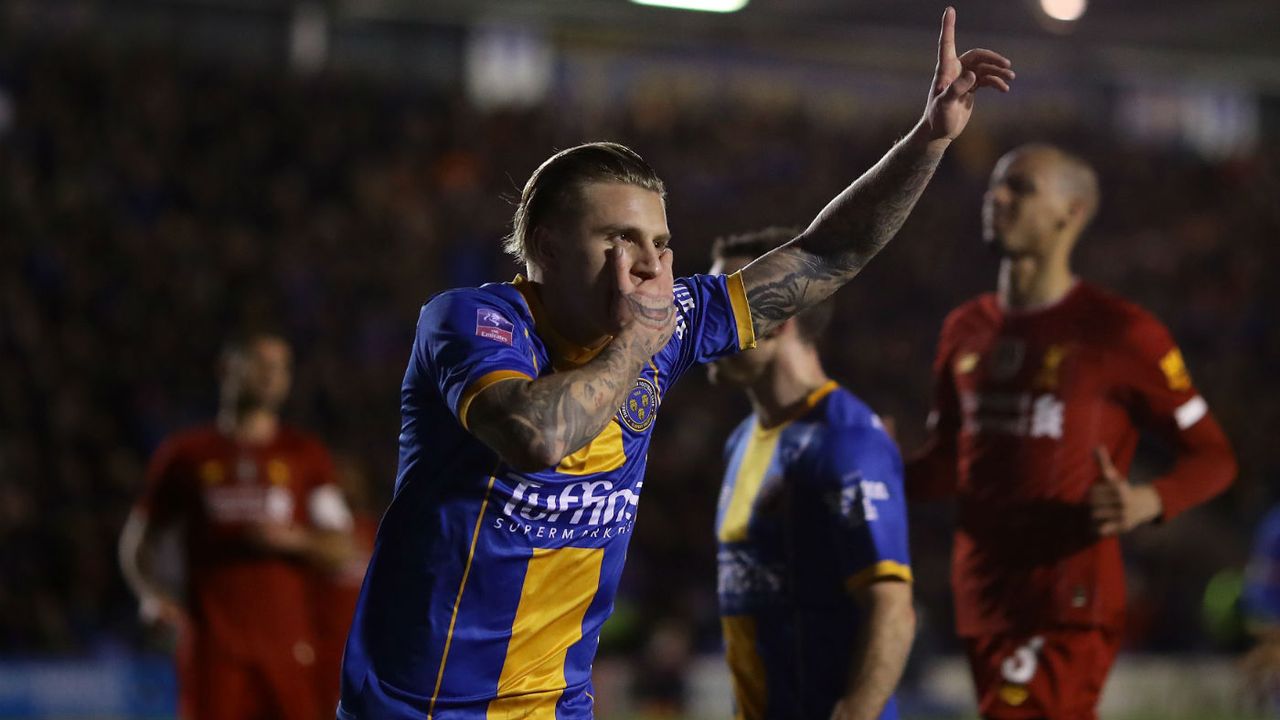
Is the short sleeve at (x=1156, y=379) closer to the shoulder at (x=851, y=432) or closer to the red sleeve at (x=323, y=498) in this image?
the shoulder at (x=851, y=432)

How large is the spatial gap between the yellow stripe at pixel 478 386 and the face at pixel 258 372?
15.2 ft

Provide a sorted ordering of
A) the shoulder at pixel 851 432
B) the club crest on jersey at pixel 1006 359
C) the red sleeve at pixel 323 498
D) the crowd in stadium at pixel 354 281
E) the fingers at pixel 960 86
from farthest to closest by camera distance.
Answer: the crowd in stadium at pixel 354 281, the red sleeve at pixel 323 498, the club crest on jersey at pixel 1006 359, the shoulder at pixel 851 432, the fingers at pixel 960 86

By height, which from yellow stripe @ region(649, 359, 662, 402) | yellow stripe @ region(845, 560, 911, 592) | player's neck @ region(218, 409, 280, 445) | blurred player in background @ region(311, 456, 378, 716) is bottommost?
blurred player in background @ region(311, 456, 378, 716)

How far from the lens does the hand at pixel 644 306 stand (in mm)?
2654

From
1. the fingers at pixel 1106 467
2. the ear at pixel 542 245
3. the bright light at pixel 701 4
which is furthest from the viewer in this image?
the bright light at pixel 701 4

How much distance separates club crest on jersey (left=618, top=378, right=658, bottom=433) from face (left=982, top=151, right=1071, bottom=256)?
2032 millimetres

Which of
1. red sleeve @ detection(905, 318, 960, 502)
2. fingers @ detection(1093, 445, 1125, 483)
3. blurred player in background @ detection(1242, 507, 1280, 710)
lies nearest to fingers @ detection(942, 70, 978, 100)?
fingers @ detection(1093, 445, 1125, 483)

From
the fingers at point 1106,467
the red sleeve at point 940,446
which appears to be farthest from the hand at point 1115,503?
the red sleeve at point 940,446

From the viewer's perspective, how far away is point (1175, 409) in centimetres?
466

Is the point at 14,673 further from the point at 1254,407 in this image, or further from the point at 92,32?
the point at 1254,407

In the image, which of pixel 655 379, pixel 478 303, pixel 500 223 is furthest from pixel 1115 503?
pixel 500 223

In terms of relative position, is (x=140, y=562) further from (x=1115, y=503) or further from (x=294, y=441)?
(x=1115, y=503)

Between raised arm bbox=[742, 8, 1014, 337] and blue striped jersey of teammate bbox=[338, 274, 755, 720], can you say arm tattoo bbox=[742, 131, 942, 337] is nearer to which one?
raised arm bbox=[742, 8, 1014, 337]

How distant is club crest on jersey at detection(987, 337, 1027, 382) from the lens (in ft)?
15.6
